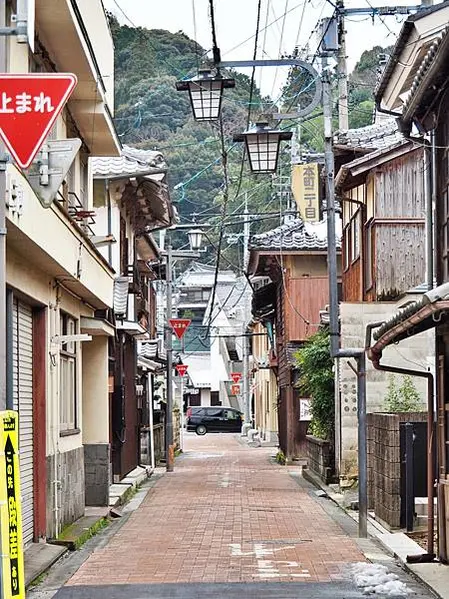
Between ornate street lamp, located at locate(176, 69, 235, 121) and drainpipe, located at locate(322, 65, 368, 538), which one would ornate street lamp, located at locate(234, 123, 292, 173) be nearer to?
ornate street lamp, located at locate(176, 69, 235, 121)

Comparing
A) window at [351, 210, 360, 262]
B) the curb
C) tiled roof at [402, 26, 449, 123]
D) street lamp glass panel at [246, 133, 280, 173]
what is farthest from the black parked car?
tiled roof at [402, 26, 449, 123]

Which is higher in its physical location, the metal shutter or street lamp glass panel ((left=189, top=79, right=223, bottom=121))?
street lamp glass panel ((left=189, top=79, right=223, bottom=121))

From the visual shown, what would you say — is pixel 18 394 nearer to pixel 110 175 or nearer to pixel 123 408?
pixel 110 175

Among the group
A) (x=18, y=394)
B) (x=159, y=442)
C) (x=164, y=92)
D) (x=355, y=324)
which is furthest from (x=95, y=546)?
(x=164, y=92)

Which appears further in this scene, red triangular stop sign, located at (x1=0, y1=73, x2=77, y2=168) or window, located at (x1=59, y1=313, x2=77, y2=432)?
window, located at (x1=59, y1=313, x2=77, y2=432)

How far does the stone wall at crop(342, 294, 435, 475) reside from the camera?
25.5m

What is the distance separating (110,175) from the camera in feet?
87.4

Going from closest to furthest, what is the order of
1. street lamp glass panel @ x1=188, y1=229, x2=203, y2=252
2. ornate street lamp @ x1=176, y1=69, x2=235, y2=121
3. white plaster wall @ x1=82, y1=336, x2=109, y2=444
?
1. ornate street lamp @ x1=176, y1=69, x2=235, y2=121
2. white plaster wall @ x1=82, y1=336, x2=109, y2=444
3. street lamp glass panel @ x1=188, y1=229, x2=203, y2=252

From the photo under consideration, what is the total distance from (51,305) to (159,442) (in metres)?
26.0

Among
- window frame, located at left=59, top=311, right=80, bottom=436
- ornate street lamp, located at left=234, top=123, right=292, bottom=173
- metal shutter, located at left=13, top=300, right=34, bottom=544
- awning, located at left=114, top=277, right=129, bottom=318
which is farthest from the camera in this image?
awning, located at left=114, top=277, right=129, bottom=318

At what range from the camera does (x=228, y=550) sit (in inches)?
652

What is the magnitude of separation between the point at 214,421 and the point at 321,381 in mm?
49038

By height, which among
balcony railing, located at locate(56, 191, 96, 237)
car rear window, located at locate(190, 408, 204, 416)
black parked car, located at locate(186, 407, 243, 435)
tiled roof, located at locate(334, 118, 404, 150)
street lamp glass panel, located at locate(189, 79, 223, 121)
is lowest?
black parked car, located at locate(186, 407, 243, 435)

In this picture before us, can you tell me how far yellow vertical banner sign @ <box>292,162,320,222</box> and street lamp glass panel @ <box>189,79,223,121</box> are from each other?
6.67 m
